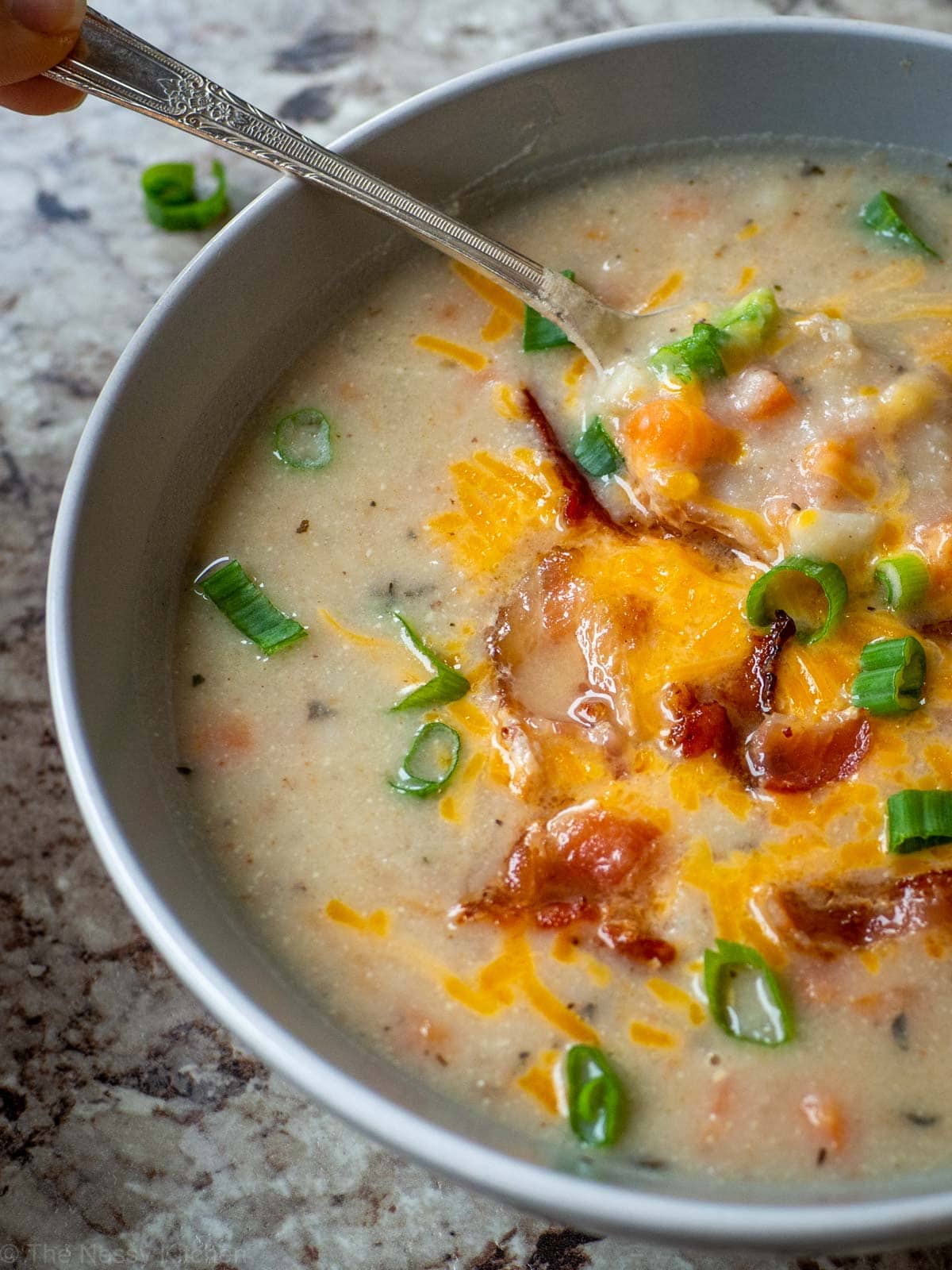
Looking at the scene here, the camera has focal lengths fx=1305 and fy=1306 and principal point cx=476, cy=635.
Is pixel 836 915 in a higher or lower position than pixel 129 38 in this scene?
lower

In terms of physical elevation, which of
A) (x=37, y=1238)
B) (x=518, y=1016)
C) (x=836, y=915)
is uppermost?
(x=836, y=915)

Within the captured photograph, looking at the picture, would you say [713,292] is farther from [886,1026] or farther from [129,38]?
[886,1026]

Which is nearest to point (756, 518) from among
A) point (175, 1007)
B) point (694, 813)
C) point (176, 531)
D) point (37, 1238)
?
point (694, 813)

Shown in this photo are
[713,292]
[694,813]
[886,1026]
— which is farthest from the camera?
[713,292]

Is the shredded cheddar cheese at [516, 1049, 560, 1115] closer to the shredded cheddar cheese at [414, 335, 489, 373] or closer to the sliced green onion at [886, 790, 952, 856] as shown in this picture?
the sliced green onion at [886, 790, 952, 856]

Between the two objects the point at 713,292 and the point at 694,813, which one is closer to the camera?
the point at 694,813

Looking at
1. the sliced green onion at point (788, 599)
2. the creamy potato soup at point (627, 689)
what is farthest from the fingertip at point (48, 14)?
the sliced green onion at point (788, 599)
